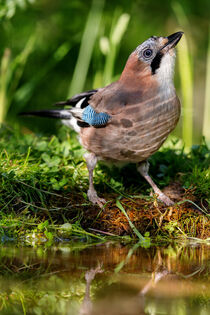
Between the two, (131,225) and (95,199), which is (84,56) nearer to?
(95,199)

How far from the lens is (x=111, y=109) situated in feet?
14.3

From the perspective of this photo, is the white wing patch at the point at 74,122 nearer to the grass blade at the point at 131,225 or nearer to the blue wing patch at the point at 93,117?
the blue wing patch at the point at 93,117

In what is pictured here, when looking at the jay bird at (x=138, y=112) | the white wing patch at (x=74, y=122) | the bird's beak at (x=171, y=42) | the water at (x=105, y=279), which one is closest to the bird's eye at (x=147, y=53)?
the jay bird at (x=138, y=112)

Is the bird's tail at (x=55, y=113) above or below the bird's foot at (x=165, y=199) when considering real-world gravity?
above

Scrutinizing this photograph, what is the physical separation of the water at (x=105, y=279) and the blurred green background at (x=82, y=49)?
3068mm

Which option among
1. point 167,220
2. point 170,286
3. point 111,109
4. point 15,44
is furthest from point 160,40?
point 15,44

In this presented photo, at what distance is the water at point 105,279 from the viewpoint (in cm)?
243

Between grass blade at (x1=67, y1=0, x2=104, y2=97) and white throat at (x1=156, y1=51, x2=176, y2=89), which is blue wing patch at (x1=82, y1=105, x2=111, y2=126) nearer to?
A: white throat at (x1=156, y1=51, x2=176, y2=89)

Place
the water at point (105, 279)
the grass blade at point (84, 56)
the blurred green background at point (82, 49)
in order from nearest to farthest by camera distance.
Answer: the water at point (105, 279) < the blurred green background at point (82, 49) < the grass blade at point (84, 56)

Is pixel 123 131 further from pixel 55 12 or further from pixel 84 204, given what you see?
pixel 55 12

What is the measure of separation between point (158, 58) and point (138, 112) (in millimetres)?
551

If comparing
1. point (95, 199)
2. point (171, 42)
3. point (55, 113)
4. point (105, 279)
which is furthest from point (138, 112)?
point (105, 279)

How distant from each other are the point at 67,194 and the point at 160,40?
157 cm

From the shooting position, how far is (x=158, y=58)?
4.37m
